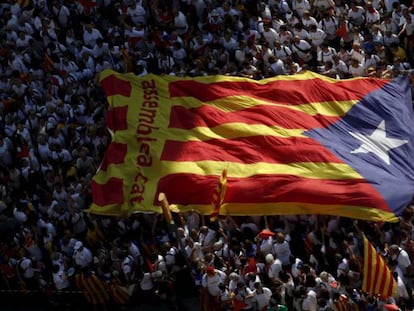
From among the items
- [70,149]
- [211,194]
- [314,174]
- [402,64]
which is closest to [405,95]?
[402,64]

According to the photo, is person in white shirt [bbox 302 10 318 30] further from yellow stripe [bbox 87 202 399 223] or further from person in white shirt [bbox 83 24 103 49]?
yellow stripe [bbox 87 202 399 223]

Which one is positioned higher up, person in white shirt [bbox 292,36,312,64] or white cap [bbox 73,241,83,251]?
person in white shirt [bbox 292,36,312,64]

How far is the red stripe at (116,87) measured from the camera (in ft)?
92.7

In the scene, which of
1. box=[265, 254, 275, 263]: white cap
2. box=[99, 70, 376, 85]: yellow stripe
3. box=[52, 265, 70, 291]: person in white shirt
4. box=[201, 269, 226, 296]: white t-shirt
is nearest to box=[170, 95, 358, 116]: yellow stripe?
box=[99, 70, 376, 85]: yellow stripe

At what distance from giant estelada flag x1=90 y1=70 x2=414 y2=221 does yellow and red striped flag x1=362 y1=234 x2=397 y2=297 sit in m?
2.17

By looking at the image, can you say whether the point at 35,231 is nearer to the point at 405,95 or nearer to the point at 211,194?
the point at 211,194

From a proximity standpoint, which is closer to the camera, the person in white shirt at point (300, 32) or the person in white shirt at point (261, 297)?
the person in white shirt at point (261, 297)

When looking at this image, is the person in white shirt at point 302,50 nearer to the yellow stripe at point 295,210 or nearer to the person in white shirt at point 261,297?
the yellow stripe at point 295,210

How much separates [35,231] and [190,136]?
382 centimetres

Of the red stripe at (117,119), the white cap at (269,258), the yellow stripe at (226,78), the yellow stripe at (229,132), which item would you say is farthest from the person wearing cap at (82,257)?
the yellow stripe at (226,78)

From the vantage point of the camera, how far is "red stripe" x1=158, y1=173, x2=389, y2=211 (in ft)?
82.9

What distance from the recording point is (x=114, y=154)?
27.0 meters

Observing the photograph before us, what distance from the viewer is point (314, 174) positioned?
2592cm

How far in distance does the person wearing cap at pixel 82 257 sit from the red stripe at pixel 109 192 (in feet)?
3.39
